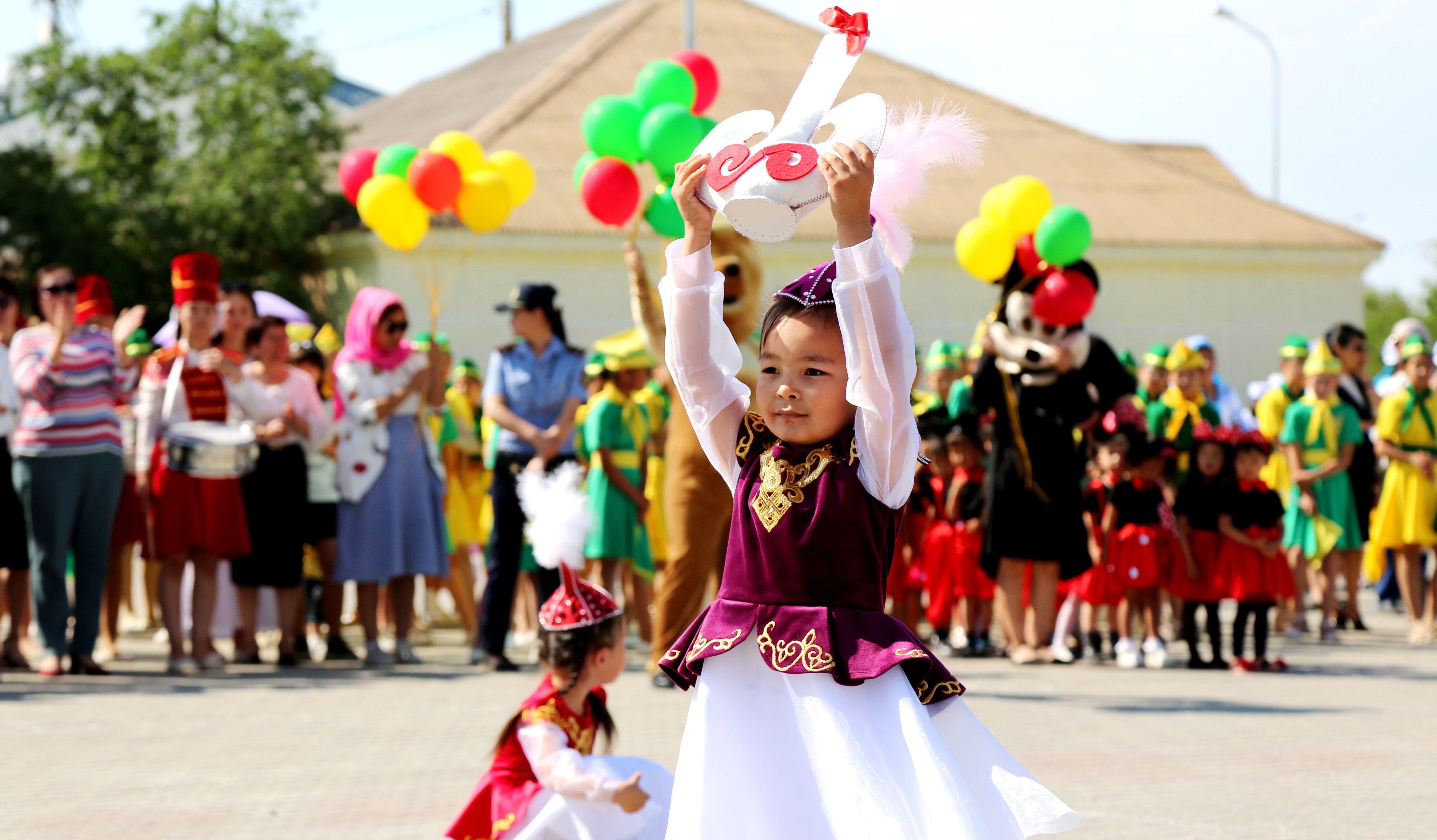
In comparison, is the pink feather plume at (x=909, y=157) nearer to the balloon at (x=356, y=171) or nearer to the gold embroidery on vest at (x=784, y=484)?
the gold embroidery on vest at (x=784, y=484)

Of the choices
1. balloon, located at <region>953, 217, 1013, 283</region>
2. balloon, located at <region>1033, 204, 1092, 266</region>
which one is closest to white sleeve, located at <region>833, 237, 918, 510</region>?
balloon, located at <region>1033, 204, 1092, 266</region>

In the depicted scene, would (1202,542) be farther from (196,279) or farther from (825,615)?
(825,615)

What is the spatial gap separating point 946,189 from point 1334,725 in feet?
74.8

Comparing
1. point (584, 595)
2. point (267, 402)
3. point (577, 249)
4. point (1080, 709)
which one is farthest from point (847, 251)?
point (577, 249)

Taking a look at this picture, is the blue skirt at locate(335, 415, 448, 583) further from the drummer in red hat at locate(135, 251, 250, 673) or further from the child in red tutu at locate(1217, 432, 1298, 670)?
the child in red tutu at locate(1217, 432, 1298, 670)

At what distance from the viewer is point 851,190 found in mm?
3031

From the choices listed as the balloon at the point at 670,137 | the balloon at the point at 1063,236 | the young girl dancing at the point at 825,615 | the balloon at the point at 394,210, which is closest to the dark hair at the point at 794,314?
the young girl dancing at the point at 825,615

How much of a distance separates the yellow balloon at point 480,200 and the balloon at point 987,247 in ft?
9.08

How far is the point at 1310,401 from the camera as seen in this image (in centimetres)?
1162

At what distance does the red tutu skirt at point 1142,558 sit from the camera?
9.80 metres

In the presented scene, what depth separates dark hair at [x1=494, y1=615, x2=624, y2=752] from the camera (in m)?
4.64

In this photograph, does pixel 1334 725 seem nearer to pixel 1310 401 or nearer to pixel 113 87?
pixel 1310 401

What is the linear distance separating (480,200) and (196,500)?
7.96ft

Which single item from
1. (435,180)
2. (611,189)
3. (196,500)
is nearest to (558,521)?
(611,189)
